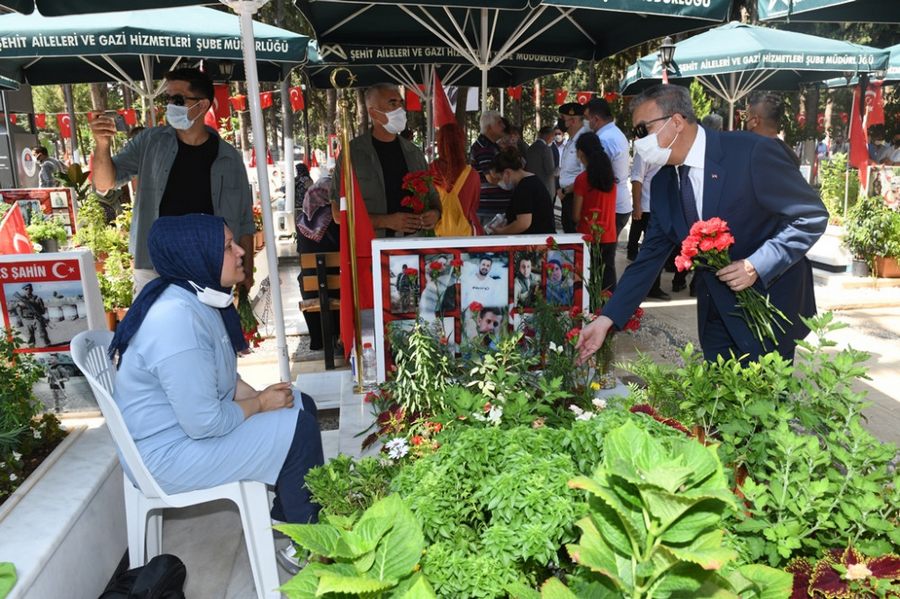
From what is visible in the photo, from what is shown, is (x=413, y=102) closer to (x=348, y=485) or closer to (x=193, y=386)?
(x=193, y=386)

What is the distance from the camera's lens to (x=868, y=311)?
22.6 ft

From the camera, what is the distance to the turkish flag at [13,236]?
4828 millimetres

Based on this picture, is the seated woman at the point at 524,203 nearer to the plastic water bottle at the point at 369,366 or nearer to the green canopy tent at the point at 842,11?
the plastic water bottle at the point at 369,366

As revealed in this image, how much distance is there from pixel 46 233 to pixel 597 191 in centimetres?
602

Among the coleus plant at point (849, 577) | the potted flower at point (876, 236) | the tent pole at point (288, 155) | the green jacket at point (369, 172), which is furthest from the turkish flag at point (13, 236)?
the potted flower at point (876, 236)

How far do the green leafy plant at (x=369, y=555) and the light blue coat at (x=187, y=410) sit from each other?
1.25 meters

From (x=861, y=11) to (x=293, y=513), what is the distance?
15.7 feet

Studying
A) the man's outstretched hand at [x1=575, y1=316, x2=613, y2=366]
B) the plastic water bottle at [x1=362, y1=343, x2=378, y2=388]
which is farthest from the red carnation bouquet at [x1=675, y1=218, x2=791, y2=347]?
the plastic water bottle at [x1=362, y1=343, x2=378, y2=388]

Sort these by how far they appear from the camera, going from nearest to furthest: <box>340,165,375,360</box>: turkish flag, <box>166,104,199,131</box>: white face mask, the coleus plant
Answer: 1. the coleus plant
2. <box>166,104,199,131</box>: white face mask
3. <box>340,165,375,360</box>: turkish flag

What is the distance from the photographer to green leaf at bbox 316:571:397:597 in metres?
1.07

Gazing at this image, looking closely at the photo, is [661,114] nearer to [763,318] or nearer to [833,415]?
[763,318]

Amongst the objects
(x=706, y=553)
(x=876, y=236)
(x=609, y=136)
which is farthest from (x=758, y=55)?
(x=706, y=553)

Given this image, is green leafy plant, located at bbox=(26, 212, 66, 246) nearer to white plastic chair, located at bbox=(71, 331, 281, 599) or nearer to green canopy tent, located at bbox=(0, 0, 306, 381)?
green canopy tent, located at bbox=(0, 0, 306, 381)

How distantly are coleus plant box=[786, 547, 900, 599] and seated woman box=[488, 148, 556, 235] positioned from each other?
4.03m
